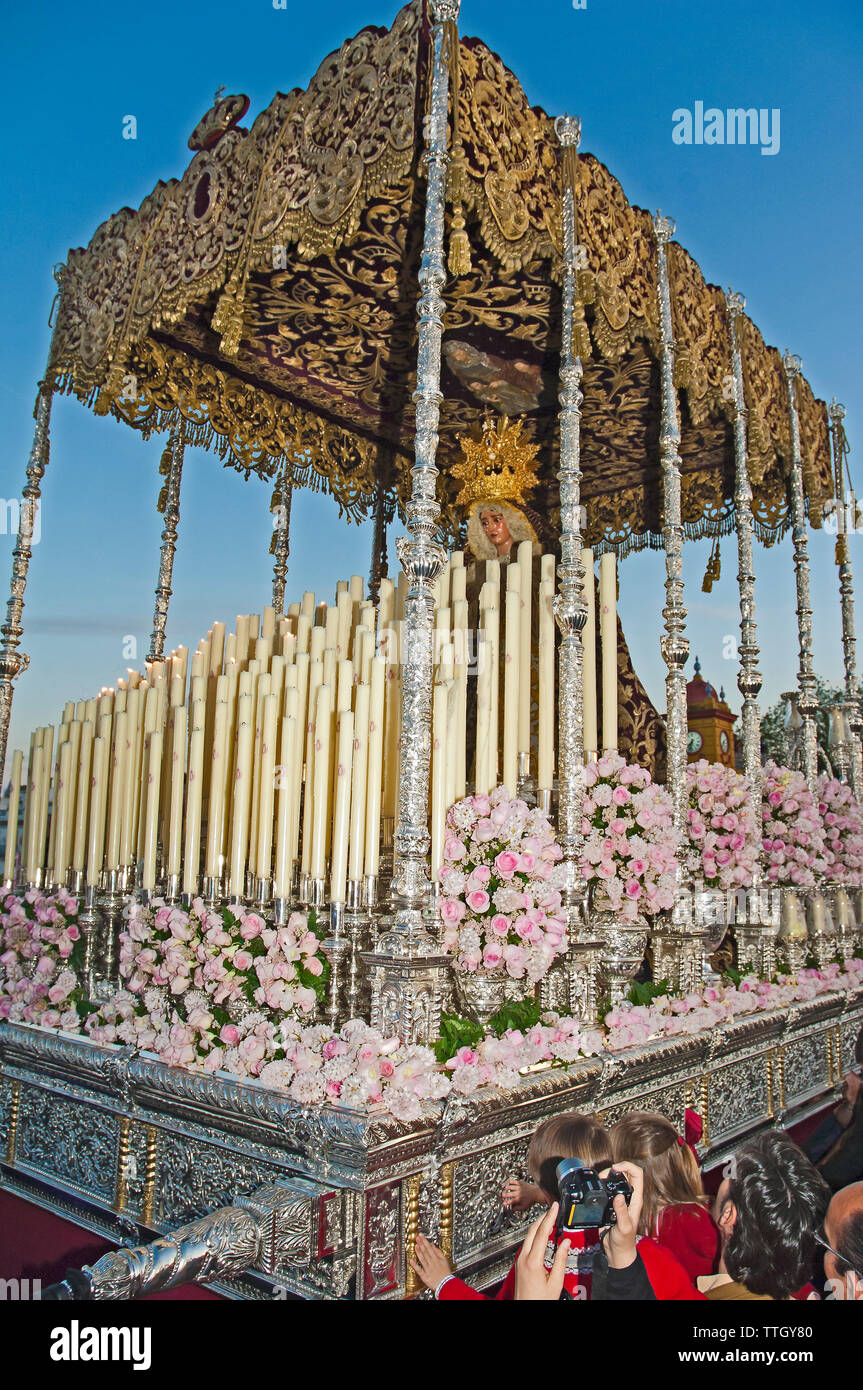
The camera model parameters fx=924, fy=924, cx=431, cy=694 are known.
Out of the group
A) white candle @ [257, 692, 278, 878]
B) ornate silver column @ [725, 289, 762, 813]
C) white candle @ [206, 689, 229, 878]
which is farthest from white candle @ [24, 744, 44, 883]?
ornate silver column @ [725, 289, 762, 813]

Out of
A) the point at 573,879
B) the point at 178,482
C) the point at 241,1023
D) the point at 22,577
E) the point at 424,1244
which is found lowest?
the point at 424,1244

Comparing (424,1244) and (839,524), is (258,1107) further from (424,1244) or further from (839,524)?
(839,524)

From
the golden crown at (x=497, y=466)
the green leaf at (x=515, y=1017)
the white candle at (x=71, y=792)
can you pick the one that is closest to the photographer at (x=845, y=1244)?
the green leaf at (x=515, y=1017)

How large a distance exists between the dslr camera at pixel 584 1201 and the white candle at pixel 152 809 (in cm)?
295

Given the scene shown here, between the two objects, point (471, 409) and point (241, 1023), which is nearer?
point (241, 1023)

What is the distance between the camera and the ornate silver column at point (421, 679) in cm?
346

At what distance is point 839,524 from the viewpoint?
30.2 ft

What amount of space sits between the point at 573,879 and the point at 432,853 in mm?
795

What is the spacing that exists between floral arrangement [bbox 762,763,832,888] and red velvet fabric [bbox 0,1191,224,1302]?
195 inches

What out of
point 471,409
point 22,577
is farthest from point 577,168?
point 22,577

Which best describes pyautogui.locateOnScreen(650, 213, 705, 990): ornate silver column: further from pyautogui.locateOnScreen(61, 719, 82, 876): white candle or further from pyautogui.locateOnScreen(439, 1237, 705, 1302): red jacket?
pyautogui.locateOnScreen(61, 719, 82, 876): white candle

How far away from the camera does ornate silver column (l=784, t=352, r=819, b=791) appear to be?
26.6 feet

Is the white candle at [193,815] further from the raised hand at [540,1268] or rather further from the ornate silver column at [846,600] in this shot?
the ornate silver column at [846,600]

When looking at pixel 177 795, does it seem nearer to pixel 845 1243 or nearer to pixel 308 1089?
pixel 308 1089
